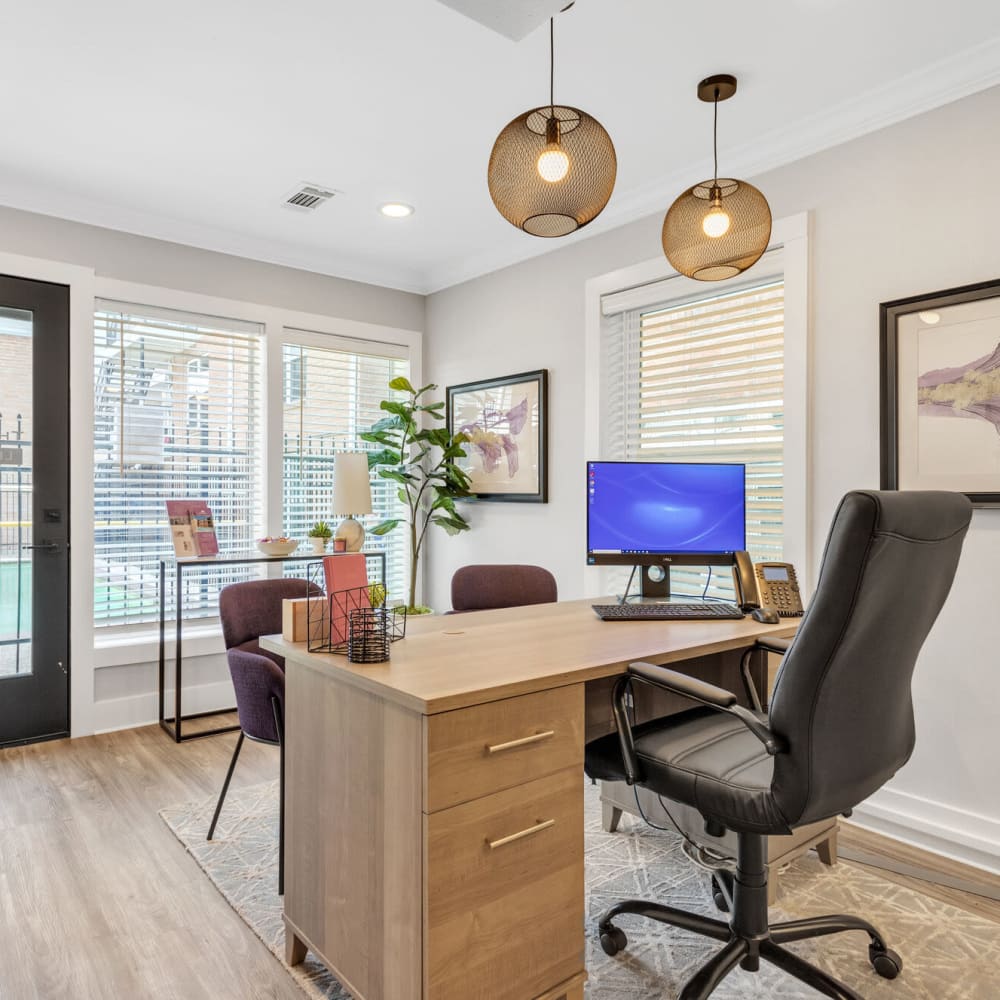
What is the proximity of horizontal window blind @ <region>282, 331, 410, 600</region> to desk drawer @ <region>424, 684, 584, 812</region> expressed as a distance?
311 cm

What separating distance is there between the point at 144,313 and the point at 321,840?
3109 millimetres

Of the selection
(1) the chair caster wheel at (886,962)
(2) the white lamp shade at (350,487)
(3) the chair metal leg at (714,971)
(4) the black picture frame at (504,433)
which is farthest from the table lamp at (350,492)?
(1) the chair caster wheel at (886,962)

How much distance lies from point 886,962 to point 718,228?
2.03 metres

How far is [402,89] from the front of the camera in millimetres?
2584

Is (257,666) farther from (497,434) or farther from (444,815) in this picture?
(497,434)

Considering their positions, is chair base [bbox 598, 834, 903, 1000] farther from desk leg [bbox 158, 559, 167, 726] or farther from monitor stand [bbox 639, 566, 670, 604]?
desk leg [bbox 158, 559, 167, 726]

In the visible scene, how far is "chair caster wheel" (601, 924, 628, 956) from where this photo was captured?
1.89 meters

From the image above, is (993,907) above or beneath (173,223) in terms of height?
beneath

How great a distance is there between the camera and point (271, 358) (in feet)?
13.8

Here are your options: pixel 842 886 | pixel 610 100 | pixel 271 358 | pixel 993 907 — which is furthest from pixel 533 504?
pixel 993 907

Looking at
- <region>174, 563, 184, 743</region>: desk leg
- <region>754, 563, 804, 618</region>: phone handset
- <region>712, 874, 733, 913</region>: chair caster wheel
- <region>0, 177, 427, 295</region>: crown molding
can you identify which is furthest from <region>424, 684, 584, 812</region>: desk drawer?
<region>0, 177, 427, 295</region>: crown molding

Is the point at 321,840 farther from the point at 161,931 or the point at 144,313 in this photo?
the point at 144,313

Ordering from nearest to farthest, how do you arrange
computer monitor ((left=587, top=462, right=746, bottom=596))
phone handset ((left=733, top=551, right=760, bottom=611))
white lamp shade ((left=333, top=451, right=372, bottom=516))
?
1. phone handset ((left=733, top=551, right=760, bottom=611))
2. computer monitor ((left=587, top=462, right=746, bottom=596))
3. white lamp shade ((left=333, top=451, right=372, bottom=516))

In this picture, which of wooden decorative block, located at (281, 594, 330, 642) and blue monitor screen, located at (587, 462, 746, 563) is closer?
wooden decorative block, located at (281, 594, 330, 642)
